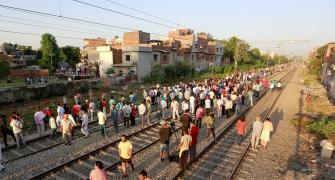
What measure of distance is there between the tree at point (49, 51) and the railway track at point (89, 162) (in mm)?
48309

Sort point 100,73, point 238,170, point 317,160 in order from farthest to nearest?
point 100,73 → point 317,160 → point 238,170

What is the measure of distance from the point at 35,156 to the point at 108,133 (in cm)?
405

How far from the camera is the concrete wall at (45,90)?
24969 millimetres

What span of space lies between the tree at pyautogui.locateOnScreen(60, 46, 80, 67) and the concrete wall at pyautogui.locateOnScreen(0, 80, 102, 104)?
3011 cm

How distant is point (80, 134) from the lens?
1462 cm

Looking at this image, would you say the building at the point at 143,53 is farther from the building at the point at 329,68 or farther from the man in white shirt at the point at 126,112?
the man in white shirt at the point at 126,112

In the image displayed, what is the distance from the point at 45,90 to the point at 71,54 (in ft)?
118

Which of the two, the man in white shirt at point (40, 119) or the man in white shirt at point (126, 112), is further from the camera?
the man in white shirt at point (126, 112)

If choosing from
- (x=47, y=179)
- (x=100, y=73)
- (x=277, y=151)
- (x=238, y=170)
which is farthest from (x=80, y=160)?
(x=100, y=73)

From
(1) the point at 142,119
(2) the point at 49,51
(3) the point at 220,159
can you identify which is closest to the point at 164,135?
(3) the point at 220,159

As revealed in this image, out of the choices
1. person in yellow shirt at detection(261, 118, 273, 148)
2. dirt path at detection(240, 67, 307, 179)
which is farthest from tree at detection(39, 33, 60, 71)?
person in yellow shirt at detection(261, 118, 273, 148)

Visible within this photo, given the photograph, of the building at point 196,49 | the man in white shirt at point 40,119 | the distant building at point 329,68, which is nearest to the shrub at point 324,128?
the man in white shirt at point 40,119

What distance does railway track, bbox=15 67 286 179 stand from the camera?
9.64 m

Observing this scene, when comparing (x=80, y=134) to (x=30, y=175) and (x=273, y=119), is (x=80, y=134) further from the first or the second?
(x=273, y=119)
